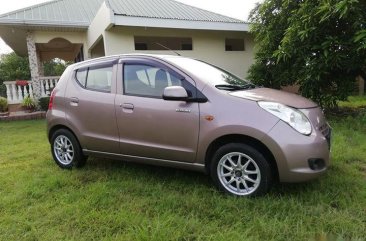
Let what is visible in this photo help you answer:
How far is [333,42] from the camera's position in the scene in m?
6.93

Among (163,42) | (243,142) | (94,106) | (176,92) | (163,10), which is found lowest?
(243,142)

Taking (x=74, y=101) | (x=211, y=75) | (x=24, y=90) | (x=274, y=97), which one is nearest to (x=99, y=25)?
(x=24, y=90)

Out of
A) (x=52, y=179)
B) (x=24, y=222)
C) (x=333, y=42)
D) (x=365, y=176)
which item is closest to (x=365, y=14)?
(x=333, y=42)

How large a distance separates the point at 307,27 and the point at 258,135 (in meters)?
4.71

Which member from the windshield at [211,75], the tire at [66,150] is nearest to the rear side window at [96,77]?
the tire at [66,150]

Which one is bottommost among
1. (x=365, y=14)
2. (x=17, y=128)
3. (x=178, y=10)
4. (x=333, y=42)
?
(x=17, y=128)

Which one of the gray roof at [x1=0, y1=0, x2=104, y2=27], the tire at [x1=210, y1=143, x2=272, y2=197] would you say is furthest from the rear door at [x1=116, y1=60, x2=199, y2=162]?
the gray roof at [x1=0, y1=0, x2=104, y2=27]

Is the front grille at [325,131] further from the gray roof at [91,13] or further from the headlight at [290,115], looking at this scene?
the gray roof at [91,13]

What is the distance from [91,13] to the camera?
1348 centimetres

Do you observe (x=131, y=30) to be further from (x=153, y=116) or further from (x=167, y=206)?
(x=167, y=206)

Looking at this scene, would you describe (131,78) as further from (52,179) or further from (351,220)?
(351,220)

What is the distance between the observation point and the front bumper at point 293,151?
3051 millimetres

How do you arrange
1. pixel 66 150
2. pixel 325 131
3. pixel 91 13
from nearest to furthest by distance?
pixel 325 131 < pixel 66 150 < pixel 91 13

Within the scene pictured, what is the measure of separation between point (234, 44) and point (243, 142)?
1084 cm
